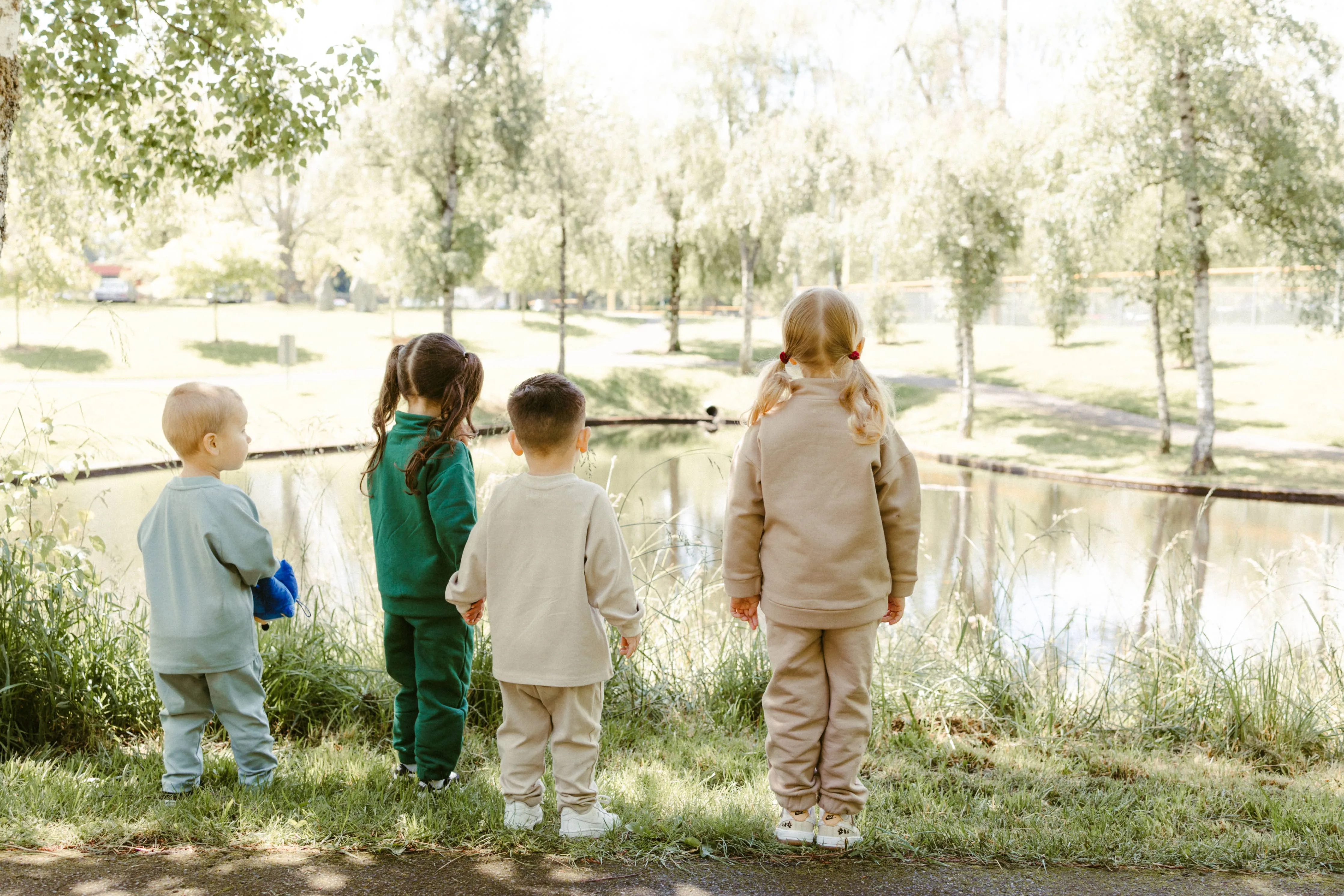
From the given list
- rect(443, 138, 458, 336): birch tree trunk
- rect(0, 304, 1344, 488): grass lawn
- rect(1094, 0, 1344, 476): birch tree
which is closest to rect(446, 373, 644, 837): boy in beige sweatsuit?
rect(0, 304, 1344, 488): grass lawn

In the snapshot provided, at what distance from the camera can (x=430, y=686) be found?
3135 millimetres

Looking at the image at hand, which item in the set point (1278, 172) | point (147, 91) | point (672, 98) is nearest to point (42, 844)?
point (147, 91)

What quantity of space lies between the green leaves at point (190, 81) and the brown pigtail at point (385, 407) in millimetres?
3034

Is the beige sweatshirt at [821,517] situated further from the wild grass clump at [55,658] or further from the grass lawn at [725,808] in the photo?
the wild grass clump at [55,658]

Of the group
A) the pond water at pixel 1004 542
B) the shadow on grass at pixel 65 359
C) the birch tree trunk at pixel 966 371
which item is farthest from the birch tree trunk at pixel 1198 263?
the shadow on grass at pixel 65 359

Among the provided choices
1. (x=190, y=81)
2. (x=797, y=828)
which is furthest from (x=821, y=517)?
(x=190, y=81)

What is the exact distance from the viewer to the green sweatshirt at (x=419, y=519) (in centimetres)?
307

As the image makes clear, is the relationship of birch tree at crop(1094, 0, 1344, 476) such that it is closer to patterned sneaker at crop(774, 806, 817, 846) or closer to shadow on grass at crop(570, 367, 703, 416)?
shadow on grass at crop(570, 367, 703, 416)

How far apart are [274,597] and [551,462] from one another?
1.04m

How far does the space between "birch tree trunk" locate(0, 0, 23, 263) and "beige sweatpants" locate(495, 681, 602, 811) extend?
210 centimetres

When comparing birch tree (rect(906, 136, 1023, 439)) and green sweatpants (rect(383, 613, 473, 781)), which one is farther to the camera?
birch tree (rect(906, 136, 1023, 439))

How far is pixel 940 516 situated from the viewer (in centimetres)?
1484

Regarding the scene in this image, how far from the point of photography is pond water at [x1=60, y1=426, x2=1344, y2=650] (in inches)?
207

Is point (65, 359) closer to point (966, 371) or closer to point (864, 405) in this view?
point (966, 371)
